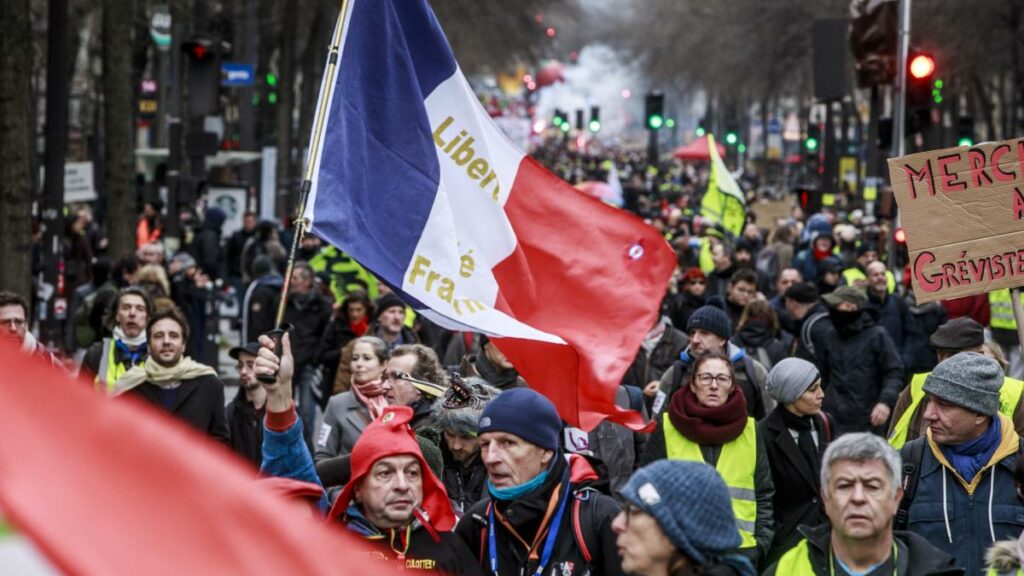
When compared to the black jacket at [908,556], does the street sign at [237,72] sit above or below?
above

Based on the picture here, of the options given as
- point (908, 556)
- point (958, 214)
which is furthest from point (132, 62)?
point (908, 556)

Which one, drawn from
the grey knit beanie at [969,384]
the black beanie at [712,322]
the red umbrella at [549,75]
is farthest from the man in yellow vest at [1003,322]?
the red umbrella at [549,75]

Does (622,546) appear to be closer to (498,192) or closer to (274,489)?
(274,489)

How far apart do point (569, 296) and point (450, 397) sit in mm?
814

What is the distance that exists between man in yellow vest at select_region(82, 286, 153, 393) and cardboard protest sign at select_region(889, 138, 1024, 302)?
4018 mm

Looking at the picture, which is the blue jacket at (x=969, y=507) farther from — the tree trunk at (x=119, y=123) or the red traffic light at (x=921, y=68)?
the tree trunk at (x=119, y=123)

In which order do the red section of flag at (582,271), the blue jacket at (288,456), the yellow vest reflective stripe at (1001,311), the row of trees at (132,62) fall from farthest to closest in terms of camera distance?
the yellow vest reflective stripe at (1001,311) → the row of trees at (132,62) → the red section of flag at (582,271) → the blue jacket at (288,456)

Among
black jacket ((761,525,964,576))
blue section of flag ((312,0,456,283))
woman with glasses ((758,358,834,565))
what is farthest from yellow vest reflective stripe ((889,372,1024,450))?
black jacket ((761,525,964,576))

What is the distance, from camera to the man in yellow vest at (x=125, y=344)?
8.96 metres

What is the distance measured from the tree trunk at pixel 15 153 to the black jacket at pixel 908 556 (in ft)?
37.9

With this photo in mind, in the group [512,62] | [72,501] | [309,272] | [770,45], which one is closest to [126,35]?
[309,272]

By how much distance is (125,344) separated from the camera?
29.7 ft

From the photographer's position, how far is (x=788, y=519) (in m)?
7.46

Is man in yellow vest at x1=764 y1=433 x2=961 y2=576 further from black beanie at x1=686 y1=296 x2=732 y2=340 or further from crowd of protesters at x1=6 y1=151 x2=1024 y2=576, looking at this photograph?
black beanie at x1=686 y1=296 x2=732 y2=340
